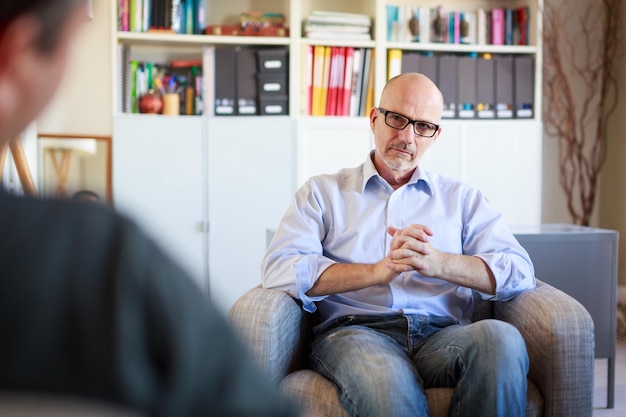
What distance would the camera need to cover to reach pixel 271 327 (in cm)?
173

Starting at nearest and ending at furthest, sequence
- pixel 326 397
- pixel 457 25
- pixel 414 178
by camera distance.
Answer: pixel 326 397 < pixel 414 178 < pixel 457 25

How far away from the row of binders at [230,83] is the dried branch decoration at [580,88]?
1618 mm

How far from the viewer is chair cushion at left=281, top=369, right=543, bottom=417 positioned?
1.68 m

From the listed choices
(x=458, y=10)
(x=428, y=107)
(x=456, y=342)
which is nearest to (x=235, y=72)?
(x=458, y=10)

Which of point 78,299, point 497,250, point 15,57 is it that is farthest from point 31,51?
point 497,250

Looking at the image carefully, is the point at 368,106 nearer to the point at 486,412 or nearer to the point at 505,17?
the point at 505,17

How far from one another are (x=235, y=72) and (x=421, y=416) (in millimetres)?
2617

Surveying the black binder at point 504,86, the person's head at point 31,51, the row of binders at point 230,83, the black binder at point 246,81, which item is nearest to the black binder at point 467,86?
the black binder at point 504,86

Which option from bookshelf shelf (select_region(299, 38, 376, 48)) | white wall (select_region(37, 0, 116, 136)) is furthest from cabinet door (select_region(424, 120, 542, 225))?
white wall (select_region(37, 0, 116, 136))

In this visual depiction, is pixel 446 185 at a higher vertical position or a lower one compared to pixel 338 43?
lower

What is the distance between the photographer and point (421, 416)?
5.22ft

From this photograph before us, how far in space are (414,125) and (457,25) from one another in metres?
2.19

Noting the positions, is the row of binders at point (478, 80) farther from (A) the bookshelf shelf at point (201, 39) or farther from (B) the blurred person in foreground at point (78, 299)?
(B) the blurred person in foreground at point (78, 299)

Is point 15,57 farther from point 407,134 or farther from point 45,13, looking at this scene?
point 407,134
